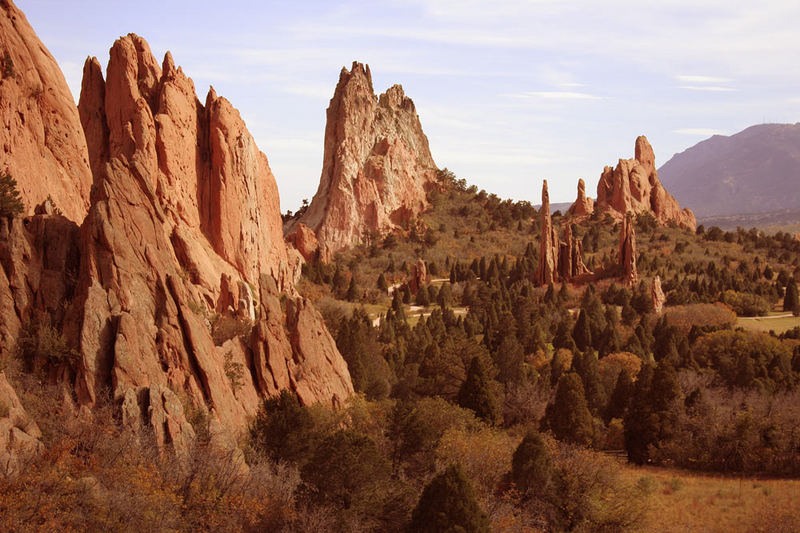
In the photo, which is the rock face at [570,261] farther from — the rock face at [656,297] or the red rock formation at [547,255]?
the rock face at [656,297]

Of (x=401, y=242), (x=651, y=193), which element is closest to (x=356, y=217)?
(x=401, y=242)

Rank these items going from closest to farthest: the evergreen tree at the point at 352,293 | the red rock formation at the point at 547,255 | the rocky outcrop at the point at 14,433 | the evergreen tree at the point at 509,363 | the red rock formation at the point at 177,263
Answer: the rocky outcrop at the point at 14,433 → the red rock formation at the point at 177,263 → the evergreen tree at the point at 509,363 → the evergreen tree at the point at 352,293 → the red rock formation at the point at 547,255

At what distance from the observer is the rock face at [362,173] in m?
128

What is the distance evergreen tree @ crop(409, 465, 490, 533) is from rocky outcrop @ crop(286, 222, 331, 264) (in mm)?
82376

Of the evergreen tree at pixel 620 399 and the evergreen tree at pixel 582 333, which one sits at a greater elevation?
the evergreen tree at pixel 582 333

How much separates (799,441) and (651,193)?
110048 mm

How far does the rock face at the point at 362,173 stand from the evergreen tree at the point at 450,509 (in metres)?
98.2

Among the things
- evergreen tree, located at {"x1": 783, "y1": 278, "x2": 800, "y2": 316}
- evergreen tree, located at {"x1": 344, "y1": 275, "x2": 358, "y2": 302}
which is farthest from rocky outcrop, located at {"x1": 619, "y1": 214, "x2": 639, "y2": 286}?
evergreen tree, located at {"x1": 344, "y1": 275, "x2": 358, "y2": 302}

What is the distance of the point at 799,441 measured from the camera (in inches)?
1665

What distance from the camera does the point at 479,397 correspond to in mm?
46000

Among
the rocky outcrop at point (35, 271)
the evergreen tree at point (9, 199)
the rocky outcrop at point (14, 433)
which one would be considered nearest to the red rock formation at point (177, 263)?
the rocky outcrop at point (35, 271)

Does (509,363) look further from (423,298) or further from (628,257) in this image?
(628,257)

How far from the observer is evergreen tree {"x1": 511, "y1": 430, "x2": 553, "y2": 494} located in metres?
32.9

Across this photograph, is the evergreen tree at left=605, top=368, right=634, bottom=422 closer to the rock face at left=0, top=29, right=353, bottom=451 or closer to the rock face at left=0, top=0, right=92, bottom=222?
the rock face at left=0, top=29, right=353, bottom=451
